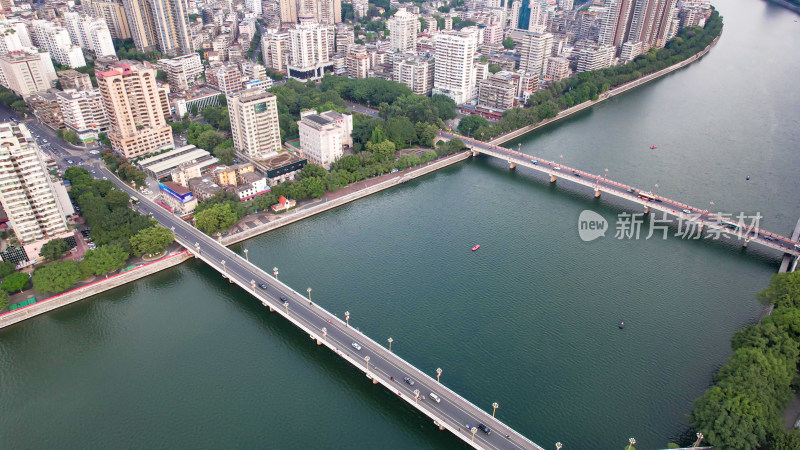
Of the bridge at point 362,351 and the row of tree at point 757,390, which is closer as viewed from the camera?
the row of tree at point 757,390

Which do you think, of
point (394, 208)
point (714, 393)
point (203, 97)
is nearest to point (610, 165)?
point (394, 208)

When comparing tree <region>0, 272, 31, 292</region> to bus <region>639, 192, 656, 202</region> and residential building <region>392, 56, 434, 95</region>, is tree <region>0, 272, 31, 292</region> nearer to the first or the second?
bus <region>639, 192, 656, 202</region>

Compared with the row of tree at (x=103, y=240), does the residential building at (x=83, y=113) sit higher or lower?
higher

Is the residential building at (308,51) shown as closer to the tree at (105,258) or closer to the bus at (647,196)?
the tree at (105,258)

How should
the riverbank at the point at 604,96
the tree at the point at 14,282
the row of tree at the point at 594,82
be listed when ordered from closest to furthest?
the tree at the point at 14,282
the riverbank at the point at 604,96
the row of tree at the point at 594,82

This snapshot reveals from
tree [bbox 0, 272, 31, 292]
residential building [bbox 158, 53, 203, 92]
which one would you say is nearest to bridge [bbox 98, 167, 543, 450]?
tree [bbox 0, 272, 31, 292]

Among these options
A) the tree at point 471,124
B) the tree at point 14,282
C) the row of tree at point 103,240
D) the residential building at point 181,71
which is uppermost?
the residential building at point 181,71

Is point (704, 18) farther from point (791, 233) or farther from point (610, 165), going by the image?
point (791, 233)

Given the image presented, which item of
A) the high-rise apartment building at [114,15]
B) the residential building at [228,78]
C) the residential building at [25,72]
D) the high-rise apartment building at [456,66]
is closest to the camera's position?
the residential building at [25,72]

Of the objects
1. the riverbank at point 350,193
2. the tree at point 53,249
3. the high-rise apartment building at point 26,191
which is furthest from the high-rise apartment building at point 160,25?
the tree at point 53,249
